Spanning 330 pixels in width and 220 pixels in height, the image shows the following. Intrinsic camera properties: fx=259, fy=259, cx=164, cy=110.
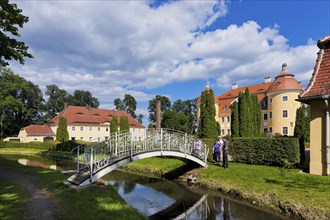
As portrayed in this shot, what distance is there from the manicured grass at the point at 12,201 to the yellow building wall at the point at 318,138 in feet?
40.2

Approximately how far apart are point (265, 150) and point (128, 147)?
8.33 meters

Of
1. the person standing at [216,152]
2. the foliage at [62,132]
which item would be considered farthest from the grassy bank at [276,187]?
the foliage at [62,132]

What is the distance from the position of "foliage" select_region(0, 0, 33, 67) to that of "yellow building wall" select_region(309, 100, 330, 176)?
13426 millimetres

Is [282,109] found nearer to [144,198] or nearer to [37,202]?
[144,198]

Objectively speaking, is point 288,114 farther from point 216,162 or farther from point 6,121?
point 6,121

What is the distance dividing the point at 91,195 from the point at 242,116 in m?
16.5

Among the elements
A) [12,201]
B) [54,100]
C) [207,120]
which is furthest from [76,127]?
[12,201]

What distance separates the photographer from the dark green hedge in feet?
47.5

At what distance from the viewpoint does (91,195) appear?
30.8 feet

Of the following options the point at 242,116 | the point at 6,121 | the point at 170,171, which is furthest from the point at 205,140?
the point at 6,121

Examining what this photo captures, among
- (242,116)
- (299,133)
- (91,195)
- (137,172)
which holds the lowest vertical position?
(137,172)

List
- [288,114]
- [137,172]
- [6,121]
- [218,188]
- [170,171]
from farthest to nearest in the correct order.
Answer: [6,121] → [288,114] → [137,172] → [170,171] → [218,188]

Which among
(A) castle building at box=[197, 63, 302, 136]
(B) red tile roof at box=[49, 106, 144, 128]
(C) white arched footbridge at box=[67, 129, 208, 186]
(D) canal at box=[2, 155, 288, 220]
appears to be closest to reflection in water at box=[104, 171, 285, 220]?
(D) canal at box=[2, 155, 288, 220]

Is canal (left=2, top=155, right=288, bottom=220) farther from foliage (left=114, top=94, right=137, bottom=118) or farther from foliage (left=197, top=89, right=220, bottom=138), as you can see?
foliage (left=114, top=94, right=137, bottom=118)
